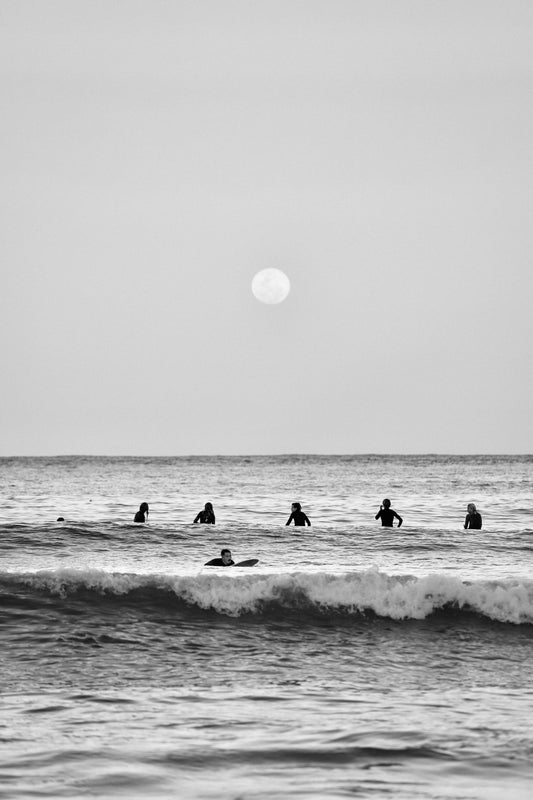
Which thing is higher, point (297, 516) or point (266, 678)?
point (297, 516)

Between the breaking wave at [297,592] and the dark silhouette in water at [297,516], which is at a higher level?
the dark silhouette in water at [297,516]

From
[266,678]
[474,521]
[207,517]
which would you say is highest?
[474,521]

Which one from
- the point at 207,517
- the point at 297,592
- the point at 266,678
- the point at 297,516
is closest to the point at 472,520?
the point at 297,516

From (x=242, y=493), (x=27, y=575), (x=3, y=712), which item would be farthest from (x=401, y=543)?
(x=242, y=493)

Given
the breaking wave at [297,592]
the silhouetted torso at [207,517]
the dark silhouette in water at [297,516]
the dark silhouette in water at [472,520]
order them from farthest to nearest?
the silhouetted torso at [207,517] < the dark silhouette in water at [297,516] < the dark silhouette in water at [472,520] < the breaking wave at [297,592]

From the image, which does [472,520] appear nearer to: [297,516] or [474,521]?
[474,521]

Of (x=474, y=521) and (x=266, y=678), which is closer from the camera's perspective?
(x=266, y=678)

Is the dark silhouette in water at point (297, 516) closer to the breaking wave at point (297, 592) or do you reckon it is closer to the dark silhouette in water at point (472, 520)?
the dark silhouette in water at point (472, 520)

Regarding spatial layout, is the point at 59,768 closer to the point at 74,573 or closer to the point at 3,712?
the point at 3,712

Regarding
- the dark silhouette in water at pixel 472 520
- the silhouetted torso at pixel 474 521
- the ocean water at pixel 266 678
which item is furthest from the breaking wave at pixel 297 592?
the silhouetted torso at pixel 474 521

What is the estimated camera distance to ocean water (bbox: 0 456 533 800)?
24.7ft

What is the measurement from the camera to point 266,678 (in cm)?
1120

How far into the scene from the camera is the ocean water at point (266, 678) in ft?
24.7

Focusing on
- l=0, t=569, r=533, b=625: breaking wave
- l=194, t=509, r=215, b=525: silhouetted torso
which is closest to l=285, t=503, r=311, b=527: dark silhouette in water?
l=194, t=509, r=215, b=525: silhouetted torso
